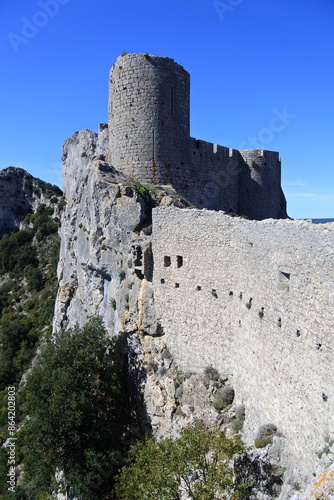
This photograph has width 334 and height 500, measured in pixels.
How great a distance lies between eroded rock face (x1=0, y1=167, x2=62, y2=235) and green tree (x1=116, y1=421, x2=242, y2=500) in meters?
46.0

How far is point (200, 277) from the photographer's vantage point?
13.9 m

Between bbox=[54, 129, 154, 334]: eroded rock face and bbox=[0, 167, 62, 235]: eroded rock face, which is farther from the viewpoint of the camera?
bbox=[0, 167, 62, 235]: eroded rock face

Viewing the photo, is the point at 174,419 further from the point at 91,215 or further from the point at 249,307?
the point at 91,215

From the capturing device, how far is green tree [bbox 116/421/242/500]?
9.85 metres

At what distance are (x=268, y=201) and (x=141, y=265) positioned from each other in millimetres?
11060

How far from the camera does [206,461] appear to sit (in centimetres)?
1087

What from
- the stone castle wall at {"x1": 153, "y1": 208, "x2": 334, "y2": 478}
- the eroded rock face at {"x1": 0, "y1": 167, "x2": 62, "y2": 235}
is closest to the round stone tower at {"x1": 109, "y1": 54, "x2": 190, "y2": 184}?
the stone castle wall at {"x1": 153, "y1": 208, "x2": 334, "y2": 478}

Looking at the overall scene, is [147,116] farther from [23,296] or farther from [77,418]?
[23,296]

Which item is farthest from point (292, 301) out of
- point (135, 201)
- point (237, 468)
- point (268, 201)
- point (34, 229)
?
point (34, 229)

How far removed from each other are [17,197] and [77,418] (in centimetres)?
4552

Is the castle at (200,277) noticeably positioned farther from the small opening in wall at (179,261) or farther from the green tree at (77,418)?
the green tree at (77,418)

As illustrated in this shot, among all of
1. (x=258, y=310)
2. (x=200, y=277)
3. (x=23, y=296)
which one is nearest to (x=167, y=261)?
(x=200, y=277)

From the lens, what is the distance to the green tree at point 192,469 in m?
9.85

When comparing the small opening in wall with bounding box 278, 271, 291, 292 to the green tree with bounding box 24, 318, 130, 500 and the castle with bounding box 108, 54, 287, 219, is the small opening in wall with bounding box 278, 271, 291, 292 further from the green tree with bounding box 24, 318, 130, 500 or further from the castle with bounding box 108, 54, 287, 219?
the castle with bounding box 108, 54, 287, 219
